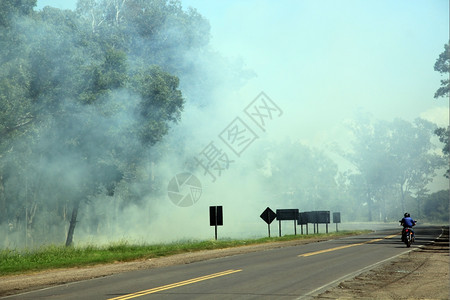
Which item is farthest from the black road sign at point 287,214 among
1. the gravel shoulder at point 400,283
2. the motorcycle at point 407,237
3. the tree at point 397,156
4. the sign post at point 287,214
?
the tree at point 397,156

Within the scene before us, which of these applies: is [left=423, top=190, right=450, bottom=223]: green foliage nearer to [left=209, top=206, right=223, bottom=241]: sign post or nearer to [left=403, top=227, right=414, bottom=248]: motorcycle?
[left=209, top=206, right=223, bottom=241]: sign post

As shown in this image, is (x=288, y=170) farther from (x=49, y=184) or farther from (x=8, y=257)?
(x=8, y=257)

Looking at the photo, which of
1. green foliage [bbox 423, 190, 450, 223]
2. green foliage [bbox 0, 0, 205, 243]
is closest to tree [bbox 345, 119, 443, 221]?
green foliage [bbox 423, 190, 450, 223]

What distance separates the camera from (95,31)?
2094 inches

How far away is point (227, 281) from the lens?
12820 millimetres

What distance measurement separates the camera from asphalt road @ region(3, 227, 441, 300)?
1092cm

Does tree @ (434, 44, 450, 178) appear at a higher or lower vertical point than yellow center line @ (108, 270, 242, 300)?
higher

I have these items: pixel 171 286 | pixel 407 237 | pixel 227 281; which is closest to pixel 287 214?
pixel 407 237

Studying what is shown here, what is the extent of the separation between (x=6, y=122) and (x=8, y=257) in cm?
1720

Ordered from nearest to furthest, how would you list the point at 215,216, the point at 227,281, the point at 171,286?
the point at 171,286
the point at 227,281
the point at 215,216

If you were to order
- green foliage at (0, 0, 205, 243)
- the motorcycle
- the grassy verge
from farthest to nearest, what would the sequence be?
green foliage at (0, 0, 205, 243) → the motorcycle → the grassy verge

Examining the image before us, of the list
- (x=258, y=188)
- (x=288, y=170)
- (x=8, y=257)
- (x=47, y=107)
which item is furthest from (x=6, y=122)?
(x=288, y=170)

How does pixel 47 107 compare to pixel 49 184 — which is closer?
pixel 47 107

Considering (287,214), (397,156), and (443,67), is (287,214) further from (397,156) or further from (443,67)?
(397,156)
